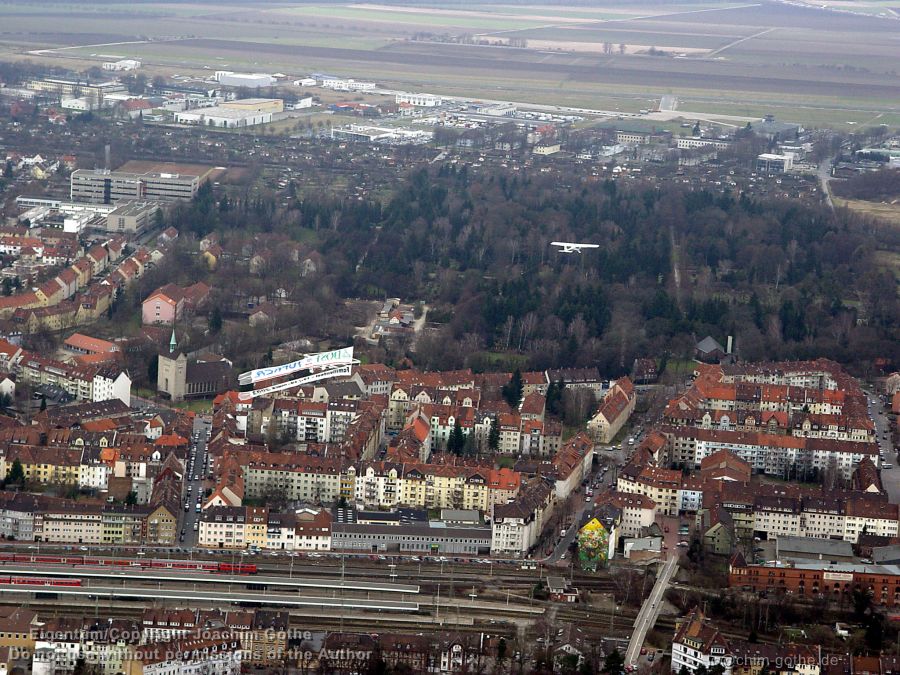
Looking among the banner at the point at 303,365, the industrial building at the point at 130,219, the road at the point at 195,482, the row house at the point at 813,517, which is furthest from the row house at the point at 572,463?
the industrial building at the point at 130,219

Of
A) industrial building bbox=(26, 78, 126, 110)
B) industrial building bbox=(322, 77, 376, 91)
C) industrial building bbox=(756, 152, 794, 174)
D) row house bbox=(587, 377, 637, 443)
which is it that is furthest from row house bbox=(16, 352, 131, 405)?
industrial building bbox=(322, 77, 376, 91)

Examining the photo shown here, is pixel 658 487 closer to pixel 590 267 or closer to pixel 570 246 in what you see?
pixel 590 267

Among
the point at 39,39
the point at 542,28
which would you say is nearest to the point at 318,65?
the point at 39,39

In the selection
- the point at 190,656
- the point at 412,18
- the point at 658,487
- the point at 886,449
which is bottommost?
the point at 412,18

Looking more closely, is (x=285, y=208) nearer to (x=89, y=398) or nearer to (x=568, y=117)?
(x=89, y=398)

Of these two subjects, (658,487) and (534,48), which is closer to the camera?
(658,487)

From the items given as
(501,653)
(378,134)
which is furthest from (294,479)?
(378,134)

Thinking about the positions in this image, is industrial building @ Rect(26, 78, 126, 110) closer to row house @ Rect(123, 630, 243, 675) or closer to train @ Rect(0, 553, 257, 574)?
train @ Rect(0, 553, 257, 574)

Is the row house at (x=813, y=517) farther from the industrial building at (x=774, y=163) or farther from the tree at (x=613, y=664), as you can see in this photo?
the industrial building at (x=774, y=163)
